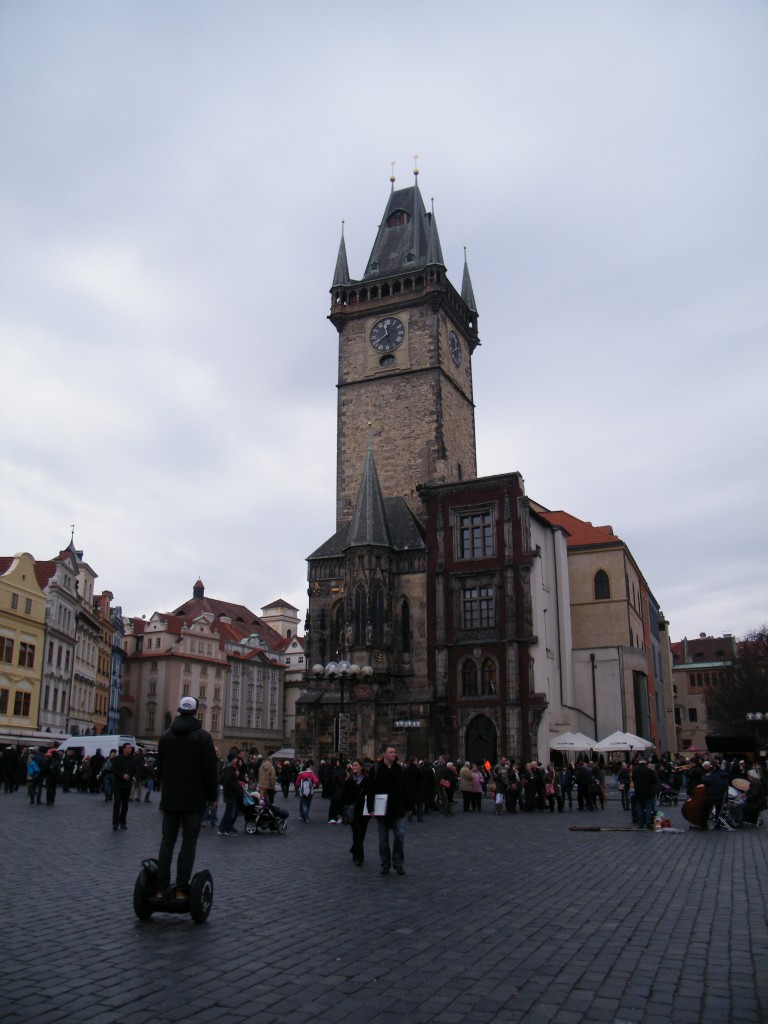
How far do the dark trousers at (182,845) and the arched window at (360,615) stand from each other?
38621 mm

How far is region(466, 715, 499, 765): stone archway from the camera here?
45719 millimetres

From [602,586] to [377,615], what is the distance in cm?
1690

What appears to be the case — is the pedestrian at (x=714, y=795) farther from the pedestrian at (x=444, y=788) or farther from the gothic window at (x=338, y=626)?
the gothic window at (x=338, y=626)

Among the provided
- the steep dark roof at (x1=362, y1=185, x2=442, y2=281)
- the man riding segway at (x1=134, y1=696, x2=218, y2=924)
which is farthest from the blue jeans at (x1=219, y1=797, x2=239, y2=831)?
the steep dark roof at (x1=362, y1=185, x2=442, y2=281)

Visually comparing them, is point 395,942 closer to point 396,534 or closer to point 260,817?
point 260,817

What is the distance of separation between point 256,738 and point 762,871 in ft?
288

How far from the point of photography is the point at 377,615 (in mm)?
47844

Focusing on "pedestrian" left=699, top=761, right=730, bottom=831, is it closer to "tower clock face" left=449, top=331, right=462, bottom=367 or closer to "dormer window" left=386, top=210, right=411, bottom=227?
"tower clock face" left=449, top=331, right=462, bottom=367

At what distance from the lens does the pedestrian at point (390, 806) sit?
42.5ft

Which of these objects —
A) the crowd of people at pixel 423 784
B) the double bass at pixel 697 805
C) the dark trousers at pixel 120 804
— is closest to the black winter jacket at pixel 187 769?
the crowd of people at pixel 423 784

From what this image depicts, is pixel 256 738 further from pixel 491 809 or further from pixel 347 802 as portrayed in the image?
pixel 347 802

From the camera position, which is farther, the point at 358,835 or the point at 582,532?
the point at 582,532

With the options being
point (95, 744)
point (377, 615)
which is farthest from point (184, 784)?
point (377, 615)

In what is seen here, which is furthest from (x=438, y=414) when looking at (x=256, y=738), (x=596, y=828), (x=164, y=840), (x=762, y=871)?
(x=256, y=738)
